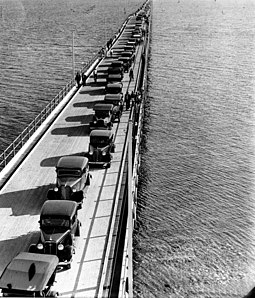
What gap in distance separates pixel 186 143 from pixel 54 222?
91.4 ft

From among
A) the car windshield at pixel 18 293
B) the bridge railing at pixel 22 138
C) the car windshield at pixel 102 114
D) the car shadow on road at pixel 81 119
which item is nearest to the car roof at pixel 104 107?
the car windshield at pixel 102 114

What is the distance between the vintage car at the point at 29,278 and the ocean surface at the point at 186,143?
9.00 metres

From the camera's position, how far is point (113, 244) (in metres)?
24.0

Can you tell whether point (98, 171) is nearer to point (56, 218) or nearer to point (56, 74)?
point (56, 218)

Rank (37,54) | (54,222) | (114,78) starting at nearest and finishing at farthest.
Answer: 1. (54,222)
2. (114,78)
3. (37,54)

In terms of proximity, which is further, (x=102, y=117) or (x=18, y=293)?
(x=102, y=117)

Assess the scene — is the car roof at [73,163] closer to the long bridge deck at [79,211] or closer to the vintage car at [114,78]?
the long bridge deck at [79,211]

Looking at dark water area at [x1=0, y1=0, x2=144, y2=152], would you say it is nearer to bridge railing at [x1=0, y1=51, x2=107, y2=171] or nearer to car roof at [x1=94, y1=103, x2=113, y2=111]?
bridge railing at [x1=0, y1=51, x2=107, y2=171]

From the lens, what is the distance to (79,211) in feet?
88.7

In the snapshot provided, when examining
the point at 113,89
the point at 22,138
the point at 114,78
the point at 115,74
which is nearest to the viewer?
the point at 22,138

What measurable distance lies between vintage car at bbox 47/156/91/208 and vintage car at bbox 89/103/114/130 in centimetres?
1006

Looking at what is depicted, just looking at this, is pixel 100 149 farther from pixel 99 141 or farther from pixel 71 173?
pixel 71 173

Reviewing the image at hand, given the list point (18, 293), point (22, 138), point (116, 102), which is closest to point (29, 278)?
point (18, 293)

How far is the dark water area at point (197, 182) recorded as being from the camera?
2917 cm
